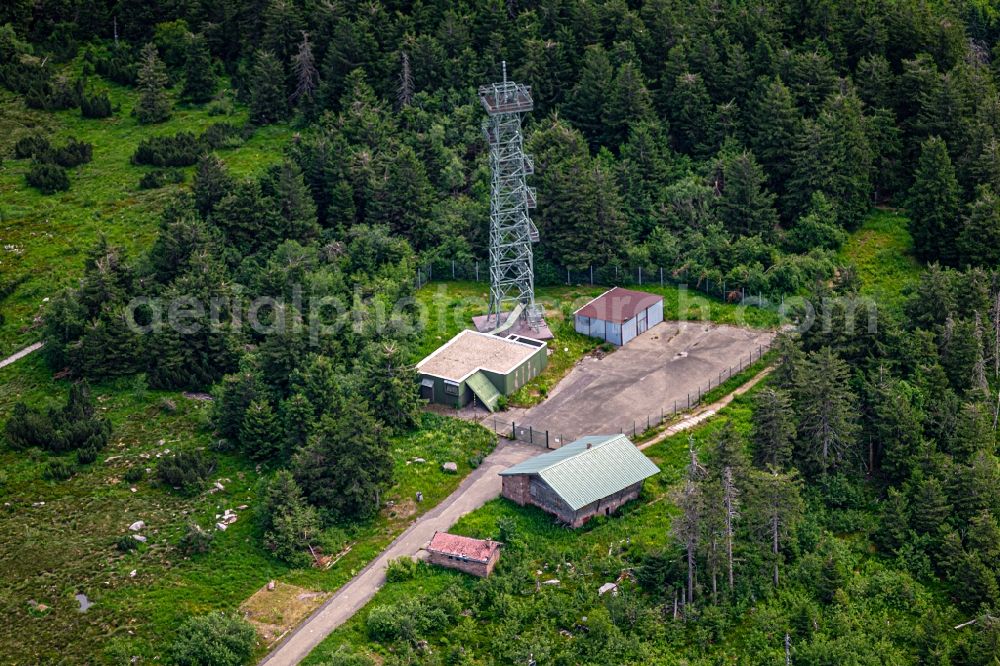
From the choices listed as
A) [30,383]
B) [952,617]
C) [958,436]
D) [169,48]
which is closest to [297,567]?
[30,383]

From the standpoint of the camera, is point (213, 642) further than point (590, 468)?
No

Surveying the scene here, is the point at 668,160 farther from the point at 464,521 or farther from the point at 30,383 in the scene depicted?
the point at 30,383

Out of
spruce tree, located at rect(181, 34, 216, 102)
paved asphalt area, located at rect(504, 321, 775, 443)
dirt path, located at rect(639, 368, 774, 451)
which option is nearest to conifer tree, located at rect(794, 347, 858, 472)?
dirt path, located at rect(639, 368, 774, 451)

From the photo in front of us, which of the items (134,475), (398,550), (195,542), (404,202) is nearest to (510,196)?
(404,202)

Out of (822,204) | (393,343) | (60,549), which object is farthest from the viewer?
(822,204)

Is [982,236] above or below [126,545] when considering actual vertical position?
above

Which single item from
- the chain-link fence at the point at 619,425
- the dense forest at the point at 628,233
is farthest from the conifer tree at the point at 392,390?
the chain-link fence at the point at 619,425

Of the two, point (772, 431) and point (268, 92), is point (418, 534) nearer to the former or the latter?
point (772, 431)
